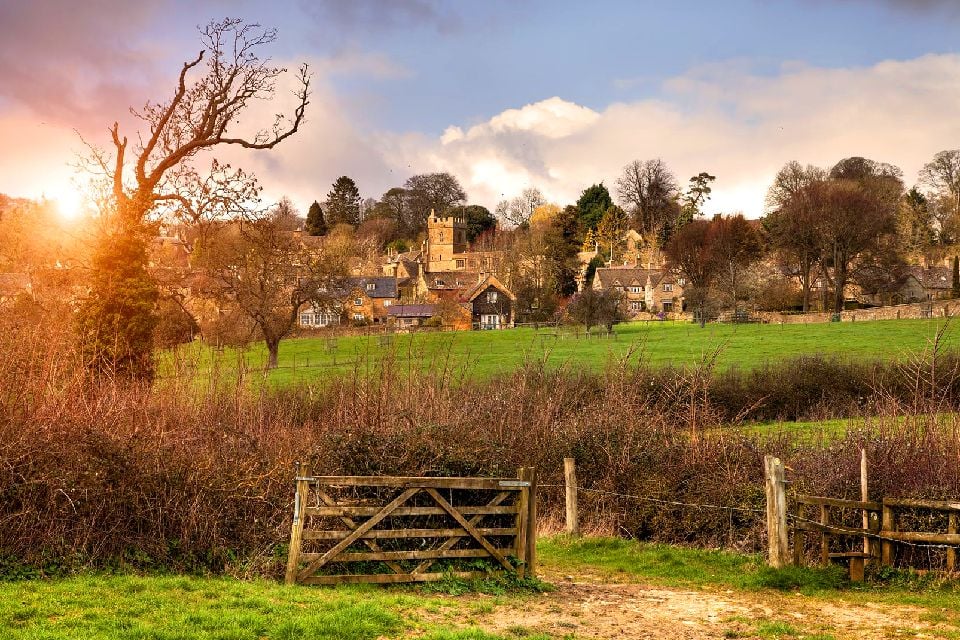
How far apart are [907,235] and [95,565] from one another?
94.4 m

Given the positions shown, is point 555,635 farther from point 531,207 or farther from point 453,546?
point 531,207

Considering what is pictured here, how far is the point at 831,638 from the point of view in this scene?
30.3ft

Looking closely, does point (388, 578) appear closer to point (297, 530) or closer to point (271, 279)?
point (297, 530)

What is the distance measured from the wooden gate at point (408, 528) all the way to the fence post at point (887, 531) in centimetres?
527

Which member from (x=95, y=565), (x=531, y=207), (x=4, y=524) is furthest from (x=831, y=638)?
(x=531, y=207)

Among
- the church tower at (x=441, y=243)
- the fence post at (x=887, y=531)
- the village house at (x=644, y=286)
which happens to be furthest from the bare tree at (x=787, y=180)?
the fence post at (x=887, y=531)

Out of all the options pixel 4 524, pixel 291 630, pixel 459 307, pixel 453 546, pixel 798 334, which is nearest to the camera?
pixel 291 630

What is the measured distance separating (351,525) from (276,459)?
2.33 meters

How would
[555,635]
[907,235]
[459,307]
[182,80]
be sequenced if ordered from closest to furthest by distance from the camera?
1. [555,635]
2. [182,80]
3. [459,307]
4. [907,235]

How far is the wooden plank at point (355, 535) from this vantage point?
35.0ft

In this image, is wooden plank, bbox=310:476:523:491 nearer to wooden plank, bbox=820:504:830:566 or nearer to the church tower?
wooden plank, bbox=820:504:830:566

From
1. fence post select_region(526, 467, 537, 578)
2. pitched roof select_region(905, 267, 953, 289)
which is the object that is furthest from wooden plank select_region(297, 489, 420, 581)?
pitched roof select_region(905, 267, 953, 289)

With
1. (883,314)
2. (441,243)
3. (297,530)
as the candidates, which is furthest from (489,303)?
(297,530)

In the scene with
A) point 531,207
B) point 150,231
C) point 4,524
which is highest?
point 531,207
